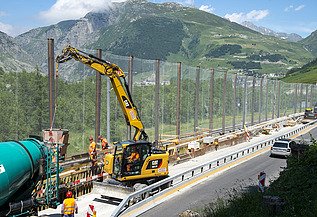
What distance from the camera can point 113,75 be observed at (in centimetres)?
1995

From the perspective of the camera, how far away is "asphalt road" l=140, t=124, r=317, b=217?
1557cm

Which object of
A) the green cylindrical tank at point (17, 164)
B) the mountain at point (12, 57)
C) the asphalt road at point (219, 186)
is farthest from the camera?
the mountain at point (12, 57)

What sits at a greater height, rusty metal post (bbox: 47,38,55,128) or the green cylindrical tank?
rusty metal post (bbox: 47,38,55,128)

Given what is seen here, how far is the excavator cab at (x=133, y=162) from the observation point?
690 inches

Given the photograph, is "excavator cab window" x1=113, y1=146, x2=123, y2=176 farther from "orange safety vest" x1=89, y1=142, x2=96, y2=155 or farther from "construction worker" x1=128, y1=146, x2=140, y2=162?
"orange safety vest" x1=89, y1=142, x2=96, y2=155

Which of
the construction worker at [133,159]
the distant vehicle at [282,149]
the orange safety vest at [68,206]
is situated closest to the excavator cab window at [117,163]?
the construction worker at [133,159]

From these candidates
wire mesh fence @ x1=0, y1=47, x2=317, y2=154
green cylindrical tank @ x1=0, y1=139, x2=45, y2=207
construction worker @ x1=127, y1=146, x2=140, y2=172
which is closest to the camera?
green cylindrical tank @ x1=0, y1=139, x2=45, y2=207

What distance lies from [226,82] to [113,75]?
2482cm

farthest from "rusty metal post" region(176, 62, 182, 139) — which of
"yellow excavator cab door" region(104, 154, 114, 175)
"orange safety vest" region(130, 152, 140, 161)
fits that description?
"yellow excavator cab door" region(104, 154, 114, 175)

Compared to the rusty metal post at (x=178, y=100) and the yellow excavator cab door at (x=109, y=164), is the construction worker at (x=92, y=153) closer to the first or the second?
the yellow excavator cab door at (x=109, y=164)

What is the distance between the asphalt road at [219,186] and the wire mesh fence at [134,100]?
655cm

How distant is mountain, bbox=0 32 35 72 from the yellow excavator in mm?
3986

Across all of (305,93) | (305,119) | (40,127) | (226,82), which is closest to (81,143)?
(40,127)

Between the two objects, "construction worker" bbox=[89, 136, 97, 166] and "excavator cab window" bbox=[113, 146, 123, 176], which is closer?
"excavator cab window" bbox=[113, 146, 123, 176]
